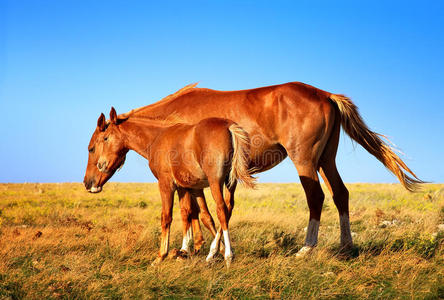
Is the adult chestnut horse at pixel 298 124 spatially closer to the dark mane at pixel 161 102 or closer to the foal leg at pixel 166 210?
the dark mane at pixel 161 102

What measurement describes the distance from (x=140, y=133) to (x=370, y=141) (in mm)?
4778

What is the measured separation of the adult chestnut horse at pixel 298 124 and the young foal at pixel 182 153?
1.53 ft

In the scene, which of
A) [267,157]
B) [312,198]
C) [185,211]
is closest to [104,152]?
[185,211]

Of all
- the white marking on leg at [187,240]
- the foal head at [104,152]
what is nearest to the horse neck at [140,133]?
the foal head at [104,152]

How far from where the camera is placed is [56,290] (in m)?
4.55

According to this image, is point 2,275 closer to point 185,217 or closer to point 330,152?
point 185,217

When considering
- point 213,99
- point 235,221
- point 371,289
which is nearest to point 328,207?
point 235,221

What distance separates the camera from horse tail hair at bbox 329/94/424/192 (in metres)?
7.64

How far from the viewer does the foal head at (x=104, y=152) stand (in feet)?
24.3

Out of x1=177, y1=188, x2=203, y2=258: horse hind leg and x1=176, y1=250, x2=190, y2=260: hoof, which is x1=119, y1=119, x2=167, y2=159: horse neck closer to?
x1=177, y1=188, x2=203, y2=258: horse hind leg

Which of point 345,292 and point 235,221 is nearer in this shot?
point 345,292

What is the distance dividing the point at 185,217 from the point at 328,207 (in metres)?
9.60

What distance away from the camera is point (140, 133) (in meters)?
7.21

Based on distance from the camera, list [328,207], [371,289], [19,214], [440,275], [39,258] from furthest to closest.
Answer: [328,207]
[19,214]
[39,258]
[440,275]
[371,289]
